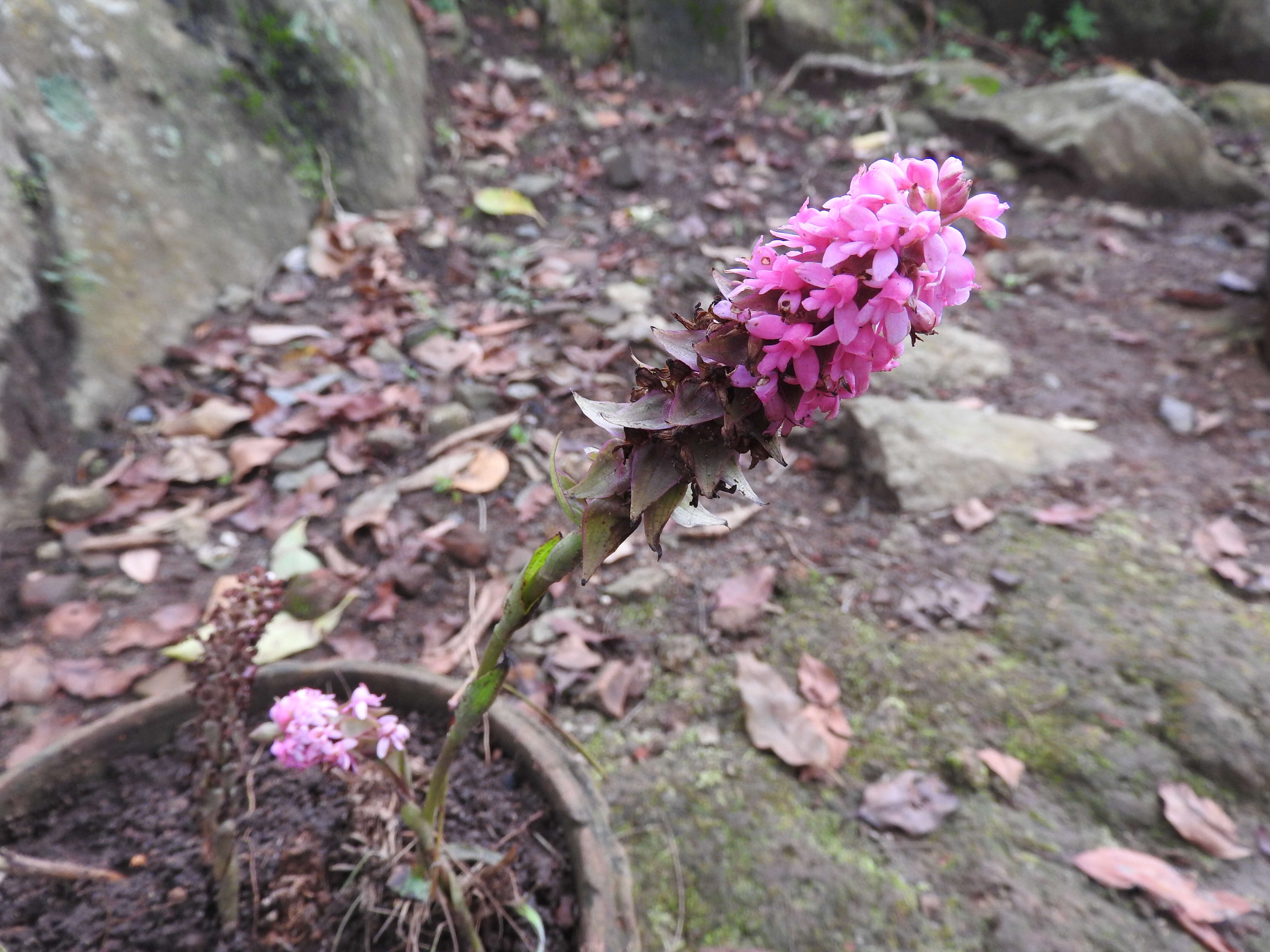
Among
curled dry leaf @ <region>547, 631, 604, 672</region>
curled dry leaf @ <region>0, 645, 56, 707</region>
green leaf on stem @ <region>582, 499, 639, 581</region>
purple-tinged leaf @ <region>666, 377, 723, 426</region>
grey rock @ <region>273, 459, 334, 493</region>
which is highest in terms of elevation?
purple-tinged leaf @ <region>666, 377, 723, 426</region>

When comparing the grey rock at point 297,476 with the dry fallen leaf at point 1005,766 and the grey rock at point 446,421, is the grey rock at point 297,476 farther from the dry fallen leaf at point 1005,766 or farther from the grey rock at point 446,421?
the dry fallen leaf at point 1005,766

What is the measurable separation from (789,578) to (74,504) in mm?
2017

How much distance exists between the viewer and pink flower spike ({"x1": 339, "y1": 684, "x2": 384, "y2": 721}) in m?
1.02

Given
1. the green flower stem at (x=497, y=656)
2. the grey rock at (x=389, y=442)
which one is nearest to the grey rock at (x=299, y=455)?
the grey rock at (x=389, y=442)

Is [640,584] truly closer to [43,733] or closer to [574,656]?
[574,656]

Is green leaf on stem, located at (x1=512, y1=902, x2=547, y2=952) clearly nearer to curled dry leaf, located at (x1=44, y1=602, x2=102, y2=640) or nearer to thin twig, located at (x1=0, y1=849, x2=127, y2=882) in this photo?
thin twig, located at (x1=0, y1=849, x2=127, y2=882)

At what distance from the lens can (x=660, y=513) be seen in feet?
2.34

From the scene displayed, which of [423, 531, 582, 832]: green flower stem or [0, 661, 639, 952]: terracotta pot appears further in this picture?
[0, 661, 639, 952]: terracotta pot

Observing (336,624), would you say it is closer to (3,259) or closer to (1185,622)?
(3,259)

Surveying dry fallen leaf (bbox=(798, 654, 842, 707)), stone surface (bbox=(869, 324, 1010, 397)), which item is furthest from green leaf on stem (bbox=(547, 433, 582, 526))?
stone surface (bbox=(869, 324, 1010, 397))

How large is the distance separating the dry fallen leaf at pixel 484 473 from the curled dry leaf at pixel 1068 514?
1666 millimetres

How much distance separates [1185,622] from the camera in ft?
6.31

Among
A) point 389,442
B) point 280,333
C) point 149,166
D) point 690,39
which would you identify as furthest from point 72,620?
point 690,39

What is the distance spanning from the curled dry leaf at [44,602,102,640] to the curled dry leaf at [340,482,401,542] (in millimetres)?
628
